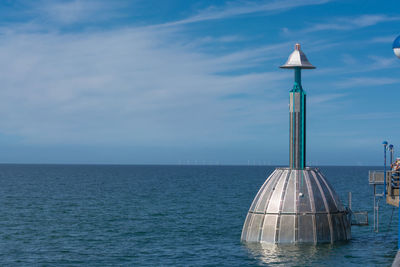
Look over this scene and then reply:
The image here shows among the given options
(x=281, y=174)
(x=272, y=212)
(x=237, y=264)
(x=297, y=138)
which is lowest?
(x=237, y=264)

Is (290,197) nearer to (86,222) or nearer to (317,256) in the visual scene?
(317,256)

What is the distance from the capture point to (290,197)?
128 ft

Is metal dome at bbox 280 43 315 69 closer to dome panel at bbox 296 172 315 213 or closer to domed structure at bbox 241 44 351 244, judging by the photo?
domed structure at bbox 241 44 351 244

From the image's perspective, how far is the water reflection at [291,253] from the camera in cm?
3534

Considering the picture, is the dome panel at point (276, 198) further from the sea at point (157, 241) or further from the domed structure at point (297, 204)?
the sea at point (157, 241)

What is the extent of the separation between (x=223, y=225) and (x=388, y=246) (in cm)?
1755

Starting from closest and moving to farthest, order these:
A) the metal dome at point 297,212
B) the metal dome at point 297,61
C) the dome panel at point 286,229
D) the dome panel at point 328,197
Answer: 1. the dome panel at point 286,229
2. the metal dome at point 297,212
3. the dome panel at point 328,197
4. the metal dome at point 297,61

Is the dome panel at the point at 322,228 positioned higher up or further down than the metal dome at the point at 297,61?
further down

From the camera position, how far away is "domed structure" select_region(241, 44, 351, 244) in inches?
1511

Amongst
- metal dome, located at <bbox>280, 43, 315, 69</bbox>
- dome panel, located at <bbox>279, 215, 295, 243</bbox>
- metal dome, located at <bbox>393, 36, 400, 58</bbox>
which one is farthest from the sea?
metal dome, located at <bbox>393, 36, 400, 58</bbox>

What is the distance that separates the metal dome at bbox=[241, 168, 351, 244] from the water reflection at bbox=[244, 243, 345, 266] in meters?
0.45

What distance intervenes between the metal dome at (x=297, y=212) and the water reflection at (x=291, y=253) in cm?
45

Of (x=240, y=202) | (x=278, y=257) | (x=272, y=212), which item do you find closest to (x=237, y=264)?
(x=278, y=257)

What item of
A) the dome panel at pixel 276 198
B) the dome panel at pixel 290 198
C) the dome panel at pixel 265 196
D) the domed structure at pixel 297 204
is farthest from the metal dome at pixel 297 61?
the dome panel at pixel 290 198
